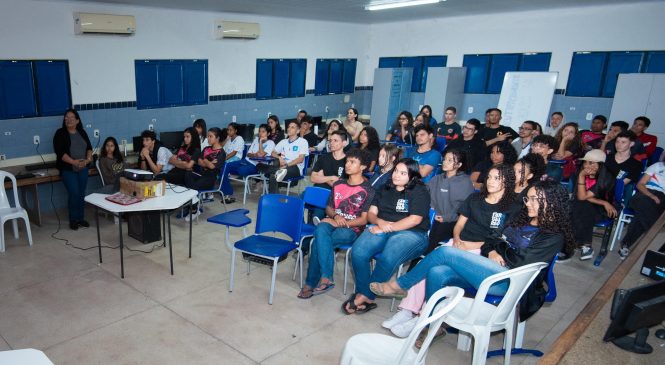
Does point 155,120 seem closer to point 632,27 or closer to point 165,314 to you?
point 165,314

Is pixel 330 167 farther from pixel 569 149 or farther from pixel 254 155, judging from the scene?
pixel 569 149

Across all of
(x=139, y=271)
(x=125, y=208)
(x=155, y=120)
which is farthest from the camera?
(x=155, y=120)

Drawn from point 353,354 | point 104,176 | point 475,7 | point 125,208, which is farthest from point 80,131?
point 475,7

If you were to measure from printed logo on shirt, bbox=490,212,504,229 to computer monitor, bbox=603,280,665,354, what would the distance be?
3.77ft

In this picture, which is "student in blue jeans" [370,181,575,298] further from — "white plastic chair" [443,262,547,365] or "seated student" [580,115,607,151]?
"seated student" [580,115,607,151]

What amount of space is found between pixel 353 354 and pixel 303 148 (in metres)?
4.41

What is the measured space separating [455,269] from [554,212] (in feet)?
2.49

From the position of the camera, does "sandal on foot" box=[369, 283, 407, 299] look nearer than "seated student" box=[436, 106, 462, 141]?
Yes

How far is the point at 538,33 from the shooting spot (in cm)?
834

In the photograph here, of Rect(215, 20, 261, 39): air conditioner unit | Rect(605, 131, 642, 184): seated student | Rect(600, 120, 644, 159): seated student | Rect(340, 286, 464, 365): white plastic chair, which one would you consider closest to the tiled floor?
Rect(340, 286, 464, 365): white plastic chair

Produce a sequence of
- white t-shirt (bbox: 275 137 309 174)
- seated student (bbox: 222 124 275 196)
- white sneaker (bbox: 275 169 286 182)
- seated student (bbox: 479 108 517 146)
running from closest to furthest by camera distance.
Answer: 1. white sneaker (bbox: 275 169 286 182)
2. white t-shirt (bbox: 275 137 309 174)
3. seated student (bbox: 222 124 275 196)
4. seated student (bbox: 479 108 517 146)

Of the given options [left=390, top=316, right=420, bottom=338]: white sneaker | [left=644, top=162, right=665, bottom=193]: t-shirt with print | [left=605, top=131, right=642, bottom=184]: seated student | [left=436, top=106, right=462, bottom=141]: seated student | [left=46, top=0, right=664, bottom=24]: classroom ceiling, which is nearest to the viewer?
[left=390, top=316, right=420, bottom=338]: white sneaker

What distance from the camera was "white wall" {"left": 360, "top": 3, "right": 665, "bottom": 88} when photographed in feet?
24.1

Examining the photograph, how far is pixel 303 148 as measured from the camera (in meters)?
6.38
